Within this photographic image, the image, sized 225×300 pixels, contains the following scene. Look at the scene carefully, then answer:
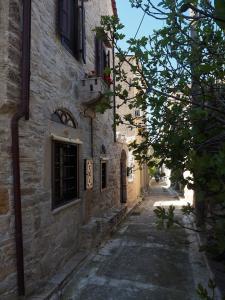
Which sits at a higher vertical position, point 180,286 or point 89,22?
point 89,22

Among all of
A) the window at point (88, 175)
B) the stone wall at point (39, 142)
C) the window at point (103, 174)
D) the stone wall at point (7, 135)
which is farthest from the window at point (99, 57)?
the stone wall at point (7, 135)

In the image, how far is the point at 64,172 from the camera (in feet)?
22.0

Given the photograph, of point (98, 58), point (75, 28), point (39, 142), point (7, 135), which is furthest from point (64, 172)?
point (98, 58)

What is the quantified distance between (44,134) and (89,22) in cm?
497

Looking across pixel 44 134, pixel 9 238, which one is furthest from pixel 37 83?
pixel 9 238

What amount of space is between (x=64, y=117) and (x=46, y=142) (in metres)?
1.26

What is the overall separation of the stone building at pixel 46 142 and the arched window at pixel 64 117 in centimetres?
2

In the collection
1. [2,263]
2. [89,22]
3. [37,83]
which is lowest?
[2,263]

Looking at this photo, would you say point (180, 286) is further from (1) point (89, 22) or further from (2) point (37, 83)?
(1) point (89, 22)

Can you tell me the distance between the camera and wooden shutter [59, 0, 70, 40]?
21.2 feet

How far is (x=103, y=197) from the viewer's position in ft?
32.8

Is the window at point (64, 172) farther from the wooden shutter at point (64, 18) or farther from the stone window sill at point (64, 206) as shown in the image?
the wooden shutter at point (64, 18)

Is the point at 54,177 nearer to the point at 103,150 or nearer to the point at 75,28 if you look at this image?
the point at 75,28

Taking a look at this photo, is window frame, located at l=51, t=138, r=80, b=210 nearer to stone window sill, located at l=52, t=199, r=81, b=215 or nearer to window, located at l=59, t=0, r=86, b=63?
stone window sill, located at l=52, t=199, r=81, b=215
